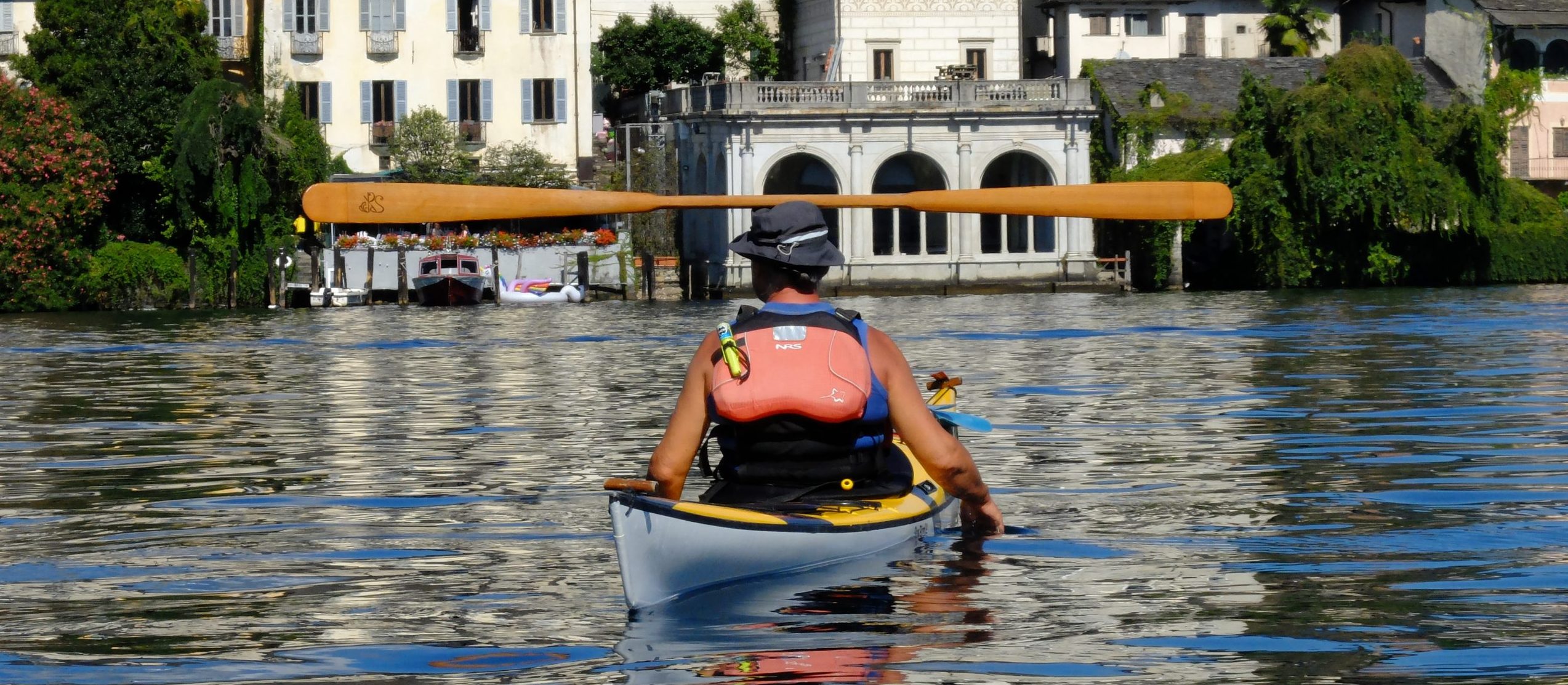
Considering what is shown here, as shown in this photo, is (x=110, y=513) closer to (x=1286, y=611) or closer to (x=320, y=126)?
(x=1286, y=611)

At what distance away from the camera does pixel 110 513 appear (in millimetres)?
13930

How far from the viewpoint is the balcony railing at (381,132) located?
6328 centimetres

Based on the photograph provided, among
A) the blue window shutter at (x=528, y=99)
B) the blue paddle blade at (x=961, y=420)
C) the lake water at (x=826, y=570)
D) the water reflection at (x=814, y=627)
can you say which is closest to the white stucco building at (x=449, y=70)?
the blue window shutter at (x=528, y=99)

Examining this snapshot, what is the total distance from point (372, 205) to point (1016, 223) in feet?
158

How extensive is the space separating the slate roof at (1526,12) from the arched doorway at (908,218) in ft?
50.9

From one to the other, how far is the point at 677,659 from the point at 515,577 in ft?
7.72

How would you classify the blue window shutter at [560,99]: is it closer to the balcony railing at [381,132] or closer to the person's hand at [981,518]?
the balcony railing at [381,132]

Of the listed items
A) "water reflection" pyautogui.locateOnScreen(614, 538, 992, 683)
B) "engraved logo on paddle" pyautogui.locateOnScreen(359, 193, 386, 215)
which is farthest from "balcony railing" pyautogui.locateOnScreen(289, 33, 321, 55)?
"water reflection" pyautogui.locateOnScreen(614, 538, 992, 683)

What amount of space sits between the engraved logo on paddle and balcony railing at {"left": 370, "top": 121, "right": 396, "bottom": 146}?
48440 millimetres

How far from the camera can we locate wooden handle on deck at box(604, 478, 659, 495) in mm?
9164

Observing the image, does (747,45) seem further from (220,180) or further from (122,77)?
(122,77)

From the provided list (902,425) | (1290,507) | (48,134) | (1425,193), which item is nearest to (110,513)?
(902,425)

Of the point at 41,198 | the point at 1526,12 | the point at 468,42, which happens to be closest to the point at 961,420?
the point at 41,198

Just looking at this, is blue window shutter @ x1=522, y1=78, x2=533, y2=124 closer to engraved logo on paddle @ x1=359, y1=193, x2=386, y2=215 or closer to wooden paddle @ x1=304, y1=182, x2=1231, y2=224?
wooden paddle @ x1=304, y1=182, x2=1231, y2=224
